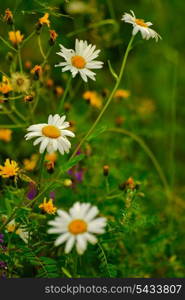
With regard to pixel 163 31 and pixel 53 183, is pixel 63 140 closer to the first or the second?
pixel 53 183

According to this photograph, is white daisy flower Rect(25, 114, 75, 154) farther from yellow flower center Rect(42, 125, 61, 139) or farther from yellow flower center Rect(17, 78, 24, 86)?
yellow flower center Rect(17, 78, 24, 86)

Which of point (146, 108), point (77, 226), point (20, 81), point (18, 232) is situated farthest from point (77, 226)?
point (146, 108)

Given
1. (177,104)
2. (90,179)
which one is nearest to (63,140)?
(90,179)

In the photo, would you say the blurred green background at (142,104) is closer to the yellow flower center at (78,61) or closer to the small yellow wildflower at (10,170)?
the yellow flower center at (78,61)

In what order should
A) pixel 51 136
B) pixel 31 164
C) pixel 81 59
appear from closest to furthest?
pixel 51 136 → pixel 81 59 → pixel 31 164

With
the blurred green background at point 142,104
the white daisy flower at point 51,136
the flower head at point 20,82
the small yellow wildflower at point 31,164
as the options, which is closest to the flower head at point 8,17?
the blurred green background at point 142,104

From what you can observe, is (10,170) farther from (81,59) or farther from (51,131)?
(81,59)
